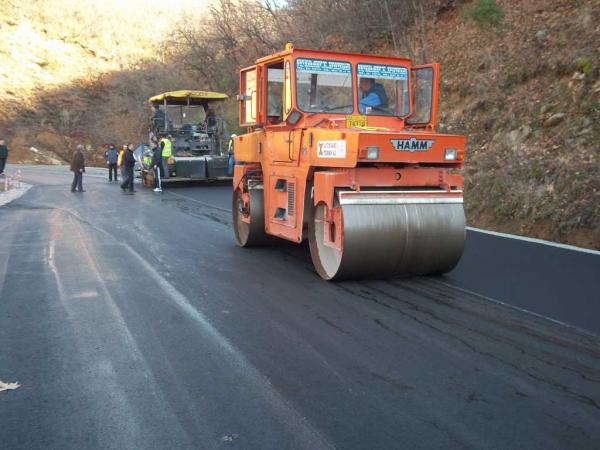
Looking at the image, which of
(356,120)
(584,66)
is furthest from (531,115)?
(356,120)

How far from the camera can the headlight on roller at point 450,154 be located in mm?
7223

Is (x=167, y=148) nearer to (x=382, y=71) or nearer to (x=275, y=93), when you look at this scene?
(x=275, y=93)

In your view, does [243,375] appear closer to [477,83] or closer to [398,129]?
[398,129]

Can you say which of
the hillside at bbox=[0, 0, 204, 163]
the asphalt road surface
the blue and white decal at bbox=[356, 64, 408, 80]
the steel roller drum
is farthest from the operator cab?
the hillside at bbox=[0, 0, 204, 163]

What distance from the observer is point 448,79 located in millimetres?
18234

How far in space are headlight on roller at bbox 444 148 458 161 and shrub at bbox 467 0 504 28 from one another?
39.7 feet

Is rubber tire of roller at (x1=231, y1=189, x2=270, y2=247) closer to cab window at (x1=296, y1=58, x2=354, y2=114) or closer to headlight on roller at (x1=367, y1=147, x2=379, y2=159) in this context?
cab window at (x1=296, y1=58, x2=354, y2=114)

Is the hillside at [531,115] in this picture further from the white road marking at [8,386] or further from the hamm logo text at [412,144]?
the white road marking at [8,386]

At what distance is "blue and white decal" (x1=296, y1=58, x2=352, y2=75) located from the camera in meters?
7.76

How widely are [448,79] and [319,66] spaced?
11345 millimetres

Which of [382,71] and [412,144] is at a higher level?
[382,71]

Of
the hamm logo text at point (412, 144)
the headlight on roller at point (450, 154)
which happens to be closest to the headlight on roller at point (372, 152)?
the hamm logo text at point (412, 144)

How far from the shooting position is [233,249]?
9547 mm

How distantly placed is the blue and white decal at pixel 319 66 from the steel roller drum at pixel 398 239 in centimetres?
173
